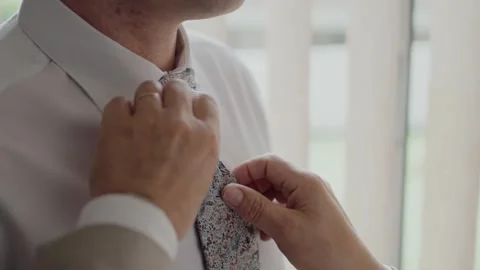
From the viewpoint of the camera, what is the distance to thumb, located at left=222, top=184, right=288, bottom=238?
849mm

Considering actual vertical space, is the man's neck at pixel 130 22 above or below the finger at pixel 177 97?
above

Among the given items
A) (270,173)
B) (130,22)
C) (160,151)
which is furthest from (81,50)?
(270,173)

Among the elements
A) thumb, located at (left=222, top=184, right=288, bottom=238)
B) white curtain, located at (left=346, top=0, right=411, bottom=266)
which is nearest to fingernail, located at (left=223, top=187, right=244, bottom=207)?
thumb, located at (left=222, top=184, right=288, bottom=238)

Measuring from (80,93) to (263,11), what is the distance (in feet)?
1.97

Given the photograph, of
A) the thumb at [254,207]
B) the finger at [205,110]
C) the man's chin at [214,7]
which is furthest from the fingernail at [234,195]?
the man's chin at [214,7]

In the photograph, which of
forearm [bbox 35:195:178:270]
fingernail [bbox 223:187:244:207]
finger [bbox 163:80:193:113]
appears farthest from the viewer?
fingernail [bbox 223:187:244:207]

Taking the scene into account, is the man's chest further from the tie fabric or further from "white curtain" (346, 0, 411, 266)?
"white curtain" (346, 0, 411, 266)

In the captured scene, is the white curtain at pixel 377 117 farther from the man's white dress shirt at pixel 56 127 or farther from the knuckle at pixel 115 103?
the knuckle at pixel 115 103

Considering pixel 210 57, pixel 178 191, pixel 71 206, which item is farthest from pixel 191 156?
pixel 210 57

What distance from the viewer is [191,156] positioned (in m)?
0.73

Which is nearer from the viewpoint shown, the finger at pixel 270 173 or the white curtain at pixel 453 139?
the finger at pixel 270 173

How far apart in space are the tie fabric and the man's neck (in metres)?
0.05

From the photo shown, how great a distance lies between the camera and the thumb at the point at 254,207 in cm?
85

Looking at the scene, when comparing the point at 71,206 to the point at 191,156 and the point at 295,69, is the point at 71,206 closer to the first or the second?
the point at 191,156
